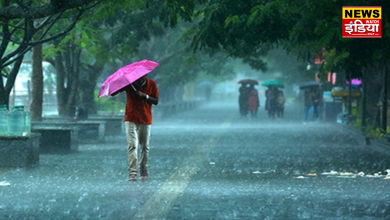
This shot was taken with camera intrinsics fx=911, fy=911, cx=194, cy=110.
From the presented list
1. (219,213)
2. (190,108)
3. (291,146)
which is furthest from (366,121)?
(190,108)

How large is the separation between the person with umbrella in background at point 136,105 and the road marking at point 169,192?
2.13 ft

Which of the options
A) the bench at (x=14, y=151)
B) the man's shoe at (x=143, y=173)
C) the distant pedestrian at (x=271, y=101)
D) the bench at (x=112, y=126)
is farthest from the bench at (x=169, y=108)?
the man's shoe at (x=143, y=173)

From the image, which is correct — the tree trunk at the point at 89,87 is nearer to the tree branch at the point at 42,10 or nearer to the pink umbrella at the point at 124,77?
the pink umbrella at the point at 124,77

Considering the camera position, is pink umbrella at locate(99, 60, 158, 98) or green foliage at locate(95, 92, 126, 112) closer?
pink umbrella at locate(99, 60, 158, 98)

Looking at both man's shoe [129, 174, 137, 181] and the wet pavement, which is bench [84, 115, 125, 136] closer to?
the wet pavement

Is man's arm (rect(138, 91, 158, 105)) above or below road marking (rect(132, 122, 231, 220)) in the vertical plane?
above

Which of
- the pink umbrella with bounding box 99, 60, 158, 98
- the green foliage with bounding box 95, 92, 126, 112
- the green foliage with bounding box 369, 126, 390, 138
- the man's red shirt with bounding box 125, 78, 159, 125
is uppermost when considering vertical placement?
the pink umbrella with bounding box 99, 60, 158, 98

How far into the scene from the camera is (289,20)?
78.3 feet

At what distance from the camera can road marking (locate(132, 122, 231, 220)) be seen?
10422 millimetres

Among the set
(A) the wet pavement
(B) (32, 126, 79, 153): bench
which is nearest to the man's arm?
(A) the wet pavement

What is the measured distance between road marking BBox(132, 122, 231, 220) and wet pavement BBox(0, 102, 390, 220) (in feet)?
0.04

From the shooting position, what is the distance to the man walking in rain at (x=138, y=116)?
1469cm

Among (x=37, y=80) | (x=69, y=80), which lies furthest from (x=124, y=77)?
(x=69, y=80)

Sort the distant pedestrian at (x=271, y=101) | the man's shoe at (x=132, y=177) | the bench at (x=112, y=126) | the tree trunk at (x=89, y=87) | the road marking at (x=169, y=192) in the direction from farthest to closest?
the distant pedestrian at (x=271, y=101)
the tree trunk at (x=89, y=87)
the bench at (x=112, y=126)
the man's shoe at (x=132, y=177)
the road marking at (x=169, y=192)
